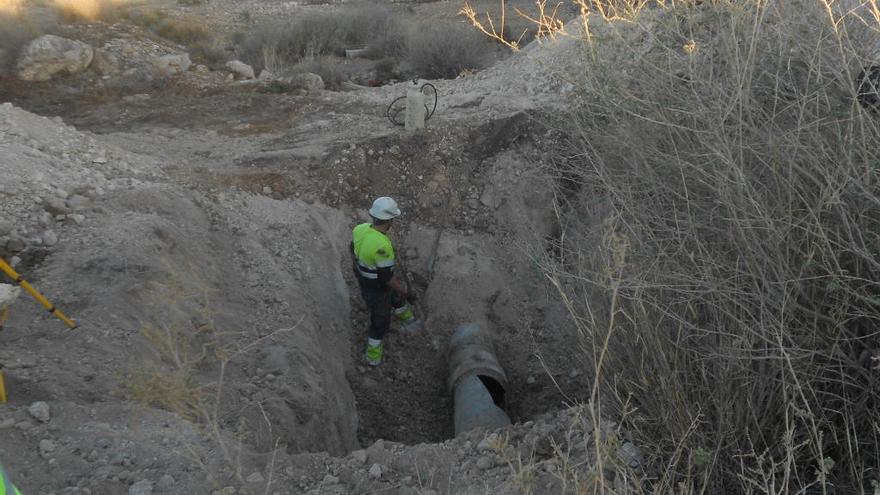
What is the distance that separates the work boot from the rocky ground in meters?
0.13

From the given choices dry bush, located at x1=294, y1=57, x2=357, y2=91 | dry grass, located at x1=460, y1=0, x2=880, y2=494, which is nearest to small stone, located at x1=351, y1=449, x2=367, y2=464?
dry grass, located at x1=460, y1=0, x2=880, y2=494

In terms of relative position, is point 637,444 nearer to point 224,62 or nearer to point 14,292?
point 14,292

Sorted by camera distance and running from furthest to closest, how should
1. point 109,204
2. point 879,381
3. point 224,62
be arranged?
point 224,62 < point 109,204 < point 879,381

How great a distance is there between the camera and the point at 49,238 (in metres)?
5.14

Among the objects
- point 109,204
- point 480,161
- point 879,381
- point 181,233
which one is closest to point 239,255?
point 181,233

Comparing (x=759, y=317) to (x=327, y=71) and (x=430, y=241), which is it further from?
(x=327, y=71)

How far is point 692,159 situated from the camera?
13.9 feet

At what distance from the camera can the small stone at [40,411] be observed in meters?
3.58

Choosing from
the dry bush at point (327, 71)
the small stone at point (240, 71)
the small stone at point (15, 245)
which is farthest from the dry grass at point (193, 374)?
the dry bush at point (327, 71)

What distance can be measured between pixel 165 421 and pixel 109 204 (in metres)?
2.53

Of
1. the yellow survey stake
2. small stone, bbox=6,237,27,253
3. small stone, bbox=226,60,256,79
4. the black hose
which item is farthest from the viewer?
small stone, bbox=226,60,256,79

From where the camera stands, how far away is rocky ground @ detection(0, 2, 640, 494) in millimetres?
3600

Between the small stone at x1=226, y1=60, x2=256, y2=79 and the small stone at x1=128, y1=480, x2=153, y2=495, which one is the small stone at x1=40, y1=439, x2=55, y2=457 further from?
the small stone at x1=226, y1=60, x2=256, y2=79

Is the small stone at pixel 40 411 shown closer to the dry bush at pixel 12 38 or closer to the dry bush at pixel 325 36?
the dry bush at pixel 12 38
